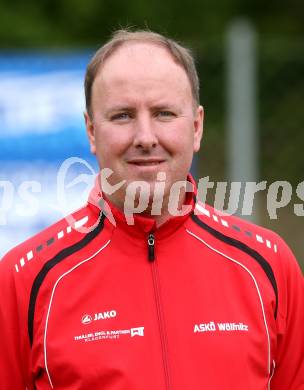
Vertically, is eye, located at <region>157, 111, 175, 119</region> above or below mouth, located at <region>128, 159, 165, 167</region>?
above

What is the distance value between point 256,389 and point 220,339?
0.61 ft

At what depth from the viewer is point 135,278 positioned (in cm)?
305

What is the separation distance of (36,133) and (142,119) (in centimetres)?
466

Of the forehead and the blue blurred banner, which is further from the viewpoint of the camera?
A: the blue blurred banner

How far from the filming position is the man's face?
3.02m

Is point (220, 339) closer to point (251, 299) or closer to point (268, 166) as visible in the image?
point (251, 299)

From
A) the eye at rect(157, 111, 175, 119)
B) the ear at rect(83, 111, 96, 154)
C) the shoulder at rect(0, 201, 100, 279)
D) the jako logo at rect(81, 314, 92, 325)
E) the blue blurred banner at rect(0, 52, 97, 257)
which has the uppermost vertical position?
the eye at rect(157, 111, 175, 119)

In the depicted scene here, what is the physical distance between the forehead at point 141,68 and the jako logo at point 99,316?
2.29 ft

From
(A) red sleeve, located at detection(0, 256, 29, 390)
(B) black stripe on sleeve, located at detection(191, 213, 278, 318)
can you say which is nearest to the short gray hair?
(B) black stripe on sleeve, located at detection(191, 213, 278, 318)

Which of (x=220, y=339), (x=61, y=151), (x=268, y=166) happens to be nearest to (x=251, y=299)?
(x=220, y=339)

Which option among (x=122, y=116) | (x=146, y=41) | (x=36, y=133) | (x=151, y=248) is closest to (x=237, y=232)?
(x=151, y=248)

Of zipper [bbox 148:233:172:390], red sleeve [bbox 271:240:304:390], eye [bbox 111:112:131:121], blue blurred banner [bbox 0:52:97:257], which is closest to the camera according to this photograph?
zipper [bbox 148:233:172:390]

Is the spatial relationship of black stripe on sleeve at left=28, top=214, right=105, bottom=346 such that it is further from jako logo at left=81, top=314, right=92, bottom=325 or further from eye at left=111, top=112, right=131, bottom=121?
eye at left=111, top=112, right=131, bottom=121

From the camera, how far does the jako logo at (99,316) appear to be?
2.99 m
